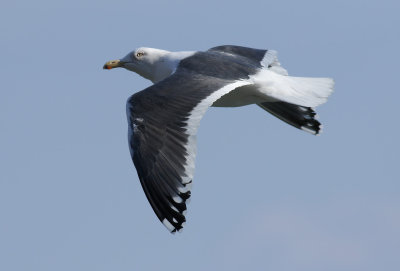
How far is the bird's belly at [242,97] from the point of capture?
44.9 ft

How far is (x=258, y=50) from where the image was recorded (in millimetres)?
15297

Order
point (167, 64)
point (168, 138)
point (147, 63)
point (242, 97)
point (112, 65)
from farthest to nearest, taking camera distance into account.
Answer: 1. point (112, 65)
2. point (147, 63)
3. point (167, 64)
4. point (242, 97)
5. point (168, 138)

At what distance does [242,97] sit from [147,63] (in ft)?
5.51

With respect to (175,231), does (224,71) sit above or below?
above

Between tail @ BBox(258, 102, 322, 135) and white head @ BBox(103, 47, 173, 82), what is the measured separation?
1479 millimetres

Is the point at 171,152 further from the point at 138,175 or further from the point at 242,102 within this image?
the point at 242,102

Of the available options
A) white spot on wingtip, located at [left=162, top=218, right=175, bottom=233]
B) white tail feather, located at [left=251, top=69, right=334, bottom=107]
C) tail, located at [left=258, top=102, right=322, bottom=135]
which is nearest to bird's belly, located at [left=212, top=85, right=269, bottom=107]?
white tail feather, located at [left=251, top=69, right=334, bottom=107]

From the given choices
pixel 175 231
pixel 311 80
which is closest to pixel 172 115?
pixel 175 231

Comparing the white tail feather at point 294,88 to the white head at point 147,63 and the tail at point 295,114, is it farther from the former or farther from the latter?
the white head at point 147,63

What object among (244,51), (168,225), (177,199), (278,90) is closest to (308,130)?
(244,51)

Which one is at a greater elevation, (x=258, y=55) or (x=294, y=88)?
(x=258, y=55)

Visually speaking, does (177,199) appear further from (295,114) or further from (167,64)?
(295,114)

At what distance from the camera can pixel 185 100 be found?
1253cm

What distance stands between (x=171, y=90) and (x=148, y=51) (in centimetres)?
235
